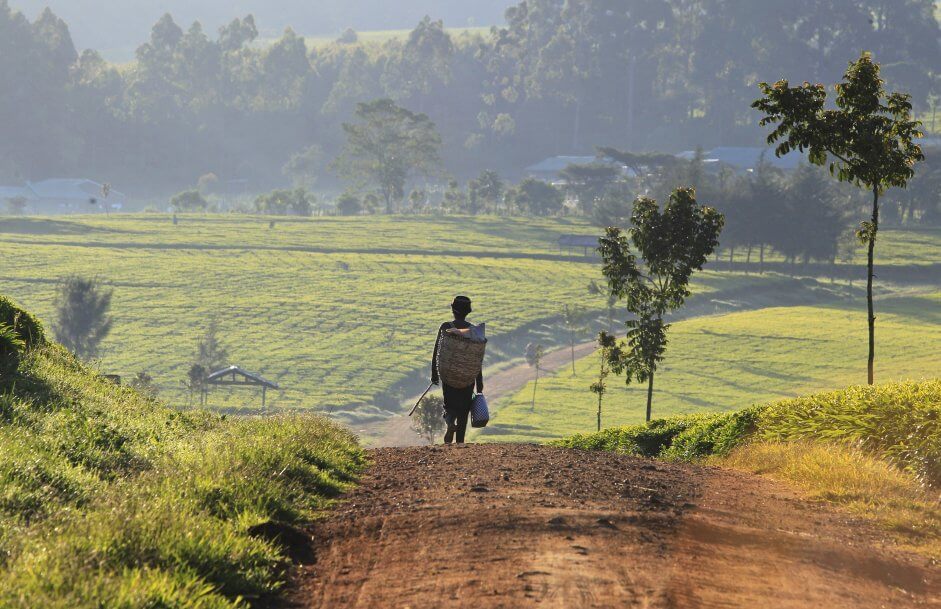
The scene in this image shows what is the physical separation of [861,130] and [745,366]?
60.0 m

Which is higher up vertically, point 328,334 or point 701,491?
point 701,491

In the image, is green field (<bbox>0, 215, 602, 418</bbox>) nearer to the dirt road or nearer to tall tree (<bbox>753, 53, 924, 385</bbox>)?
tall tree (<bbox>753, 53, 924, 385</bbox>)

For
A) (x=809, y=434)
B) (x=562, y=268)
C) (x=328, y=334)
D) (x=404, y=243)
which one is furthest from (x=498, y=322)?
(x=809, y=434)

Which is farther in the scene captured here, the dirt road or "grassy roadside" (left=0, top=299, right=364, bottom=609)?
the dirt road

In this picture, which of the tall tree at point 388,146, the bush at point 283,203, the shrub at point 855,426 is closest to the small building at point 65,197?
the bush at point 283,203

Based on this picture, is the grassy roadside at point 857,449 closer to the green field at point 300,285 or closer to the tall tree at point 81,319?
the green field at point 300,285

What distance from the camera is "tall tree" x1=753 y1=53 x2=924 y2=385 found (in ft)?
64.1

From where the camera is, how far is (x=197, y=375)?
71.9 metres

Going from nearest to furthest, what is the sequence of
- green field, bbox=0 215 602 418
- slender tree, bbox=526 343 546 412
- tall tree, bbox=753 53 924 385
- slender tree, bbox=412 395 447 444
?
tall tree, bbox=753 53 924 385
slender tree, bbox=412 395 447 444
slender tree, bbox=526 343 546 412
green field, bbox=0 215 602 418

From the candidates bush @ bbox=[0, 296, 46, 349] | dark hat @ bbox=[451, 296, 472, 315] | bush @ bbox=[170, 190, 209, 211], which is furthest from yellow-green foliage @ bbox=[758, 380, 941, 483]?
bush @ bbox=[170, 190, 209, 211]

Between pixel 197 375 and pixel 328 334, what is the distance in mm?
18564

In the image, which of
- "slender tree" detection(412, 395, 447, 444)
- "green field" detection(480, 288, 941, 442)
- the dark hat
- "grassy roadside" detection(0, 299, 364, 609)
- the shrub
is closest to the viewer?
"grassy roadside" detection(0, 299, 364, 609)

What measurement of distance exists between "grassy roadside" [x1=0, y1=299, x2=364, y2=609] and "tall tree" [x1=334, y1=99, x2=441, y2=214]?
155m

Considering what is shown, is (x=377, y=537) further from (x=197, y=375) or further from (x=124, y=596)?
(x=197, y=375)
